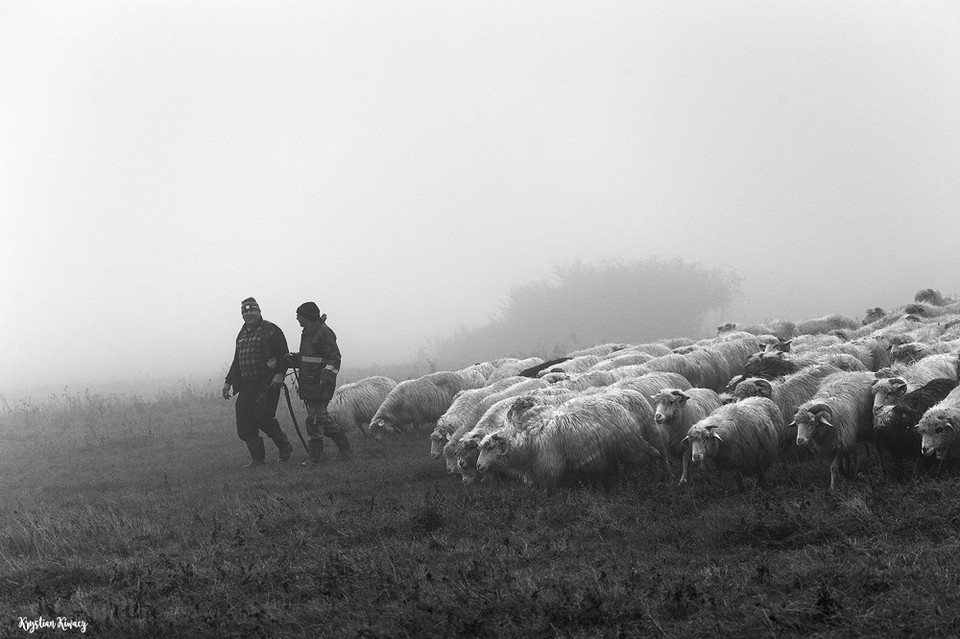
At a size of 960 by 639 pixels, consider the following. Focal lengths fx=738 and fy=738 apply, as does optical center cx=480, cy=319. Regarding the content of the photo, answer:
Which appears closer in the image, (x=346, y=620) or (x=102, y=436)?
(x=346, y=620)

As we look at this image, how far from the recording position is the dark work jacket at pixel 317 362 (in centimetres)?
1367

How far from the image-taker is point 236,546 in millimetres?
8227

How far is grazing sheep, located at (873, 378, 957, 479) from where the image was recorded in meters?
8.89

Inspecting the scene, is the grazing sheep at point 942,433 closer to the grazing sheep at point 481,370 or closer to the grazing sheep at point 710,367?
the grazing sheep at point 710,367

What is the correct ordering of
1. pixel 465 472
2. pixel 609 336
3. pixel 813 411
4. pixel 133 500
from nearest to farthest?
pixel 813 411 < pixel 465 472 < pixel 133 500 < pixel 609 336

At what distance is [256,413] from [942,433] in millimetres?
10719

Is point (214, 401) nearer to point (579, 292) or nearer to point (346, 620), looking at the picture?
point (346, 620)

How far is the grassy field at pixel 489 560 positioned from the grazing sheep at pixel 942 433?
0.50 meters

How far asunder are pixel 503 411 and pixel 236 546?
16.2ft

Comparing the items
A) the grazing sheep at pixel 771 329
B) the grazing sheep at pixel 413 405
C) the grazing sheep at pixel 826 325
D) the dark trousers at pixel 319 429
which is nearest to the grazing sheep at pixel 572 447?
the dark trousers at pixel 319 429

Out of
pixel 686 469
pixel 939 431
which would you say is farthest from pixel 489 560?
pixel 939 431

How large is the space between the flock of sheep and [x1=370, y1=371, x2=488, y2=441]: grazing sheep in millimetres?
1966

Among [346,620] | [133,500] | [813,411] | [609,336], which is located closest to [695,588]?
[346,620]

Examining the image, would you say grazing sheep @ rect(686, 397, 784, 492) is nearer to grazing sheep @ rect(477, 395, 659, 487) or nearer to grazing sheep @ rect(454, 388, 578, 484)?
grazing sheep @ rect(477, 395, 659, 487)
